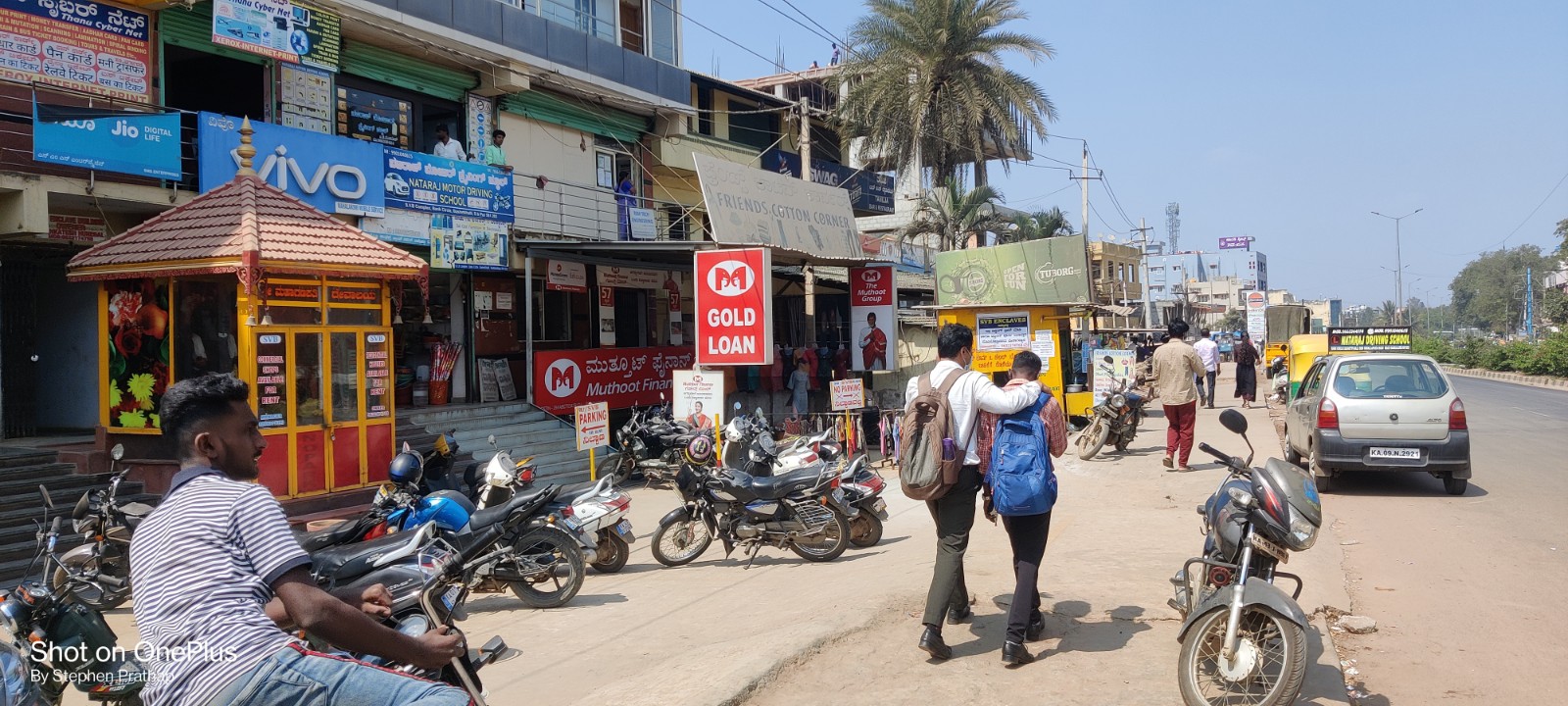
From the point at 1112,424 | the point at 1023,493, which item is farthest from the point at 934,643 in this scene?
the point at 1112,424

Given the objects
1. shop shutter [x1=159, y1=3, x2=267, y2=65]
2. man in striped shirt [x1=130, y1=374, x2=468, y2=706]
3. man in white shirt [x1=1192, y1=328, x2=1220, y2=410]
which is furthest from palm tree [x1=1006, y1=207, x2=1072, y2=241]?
man in striped shirt [x1=130, y1=374, x2=468, y2=706]

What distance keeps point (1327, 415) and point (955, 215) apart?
21.6 metres

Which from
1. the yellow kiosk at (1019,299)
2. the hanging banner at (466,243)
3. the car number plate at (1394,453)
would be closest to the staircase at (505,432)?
the hanging banner at (466,243)

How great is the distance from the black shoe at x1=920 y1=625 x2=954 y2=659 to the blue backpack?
2.36 feet

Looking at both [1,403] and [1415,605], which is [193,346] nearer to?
[1,403]

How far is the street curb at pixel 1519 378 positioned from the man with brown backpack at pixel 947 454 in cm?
3457

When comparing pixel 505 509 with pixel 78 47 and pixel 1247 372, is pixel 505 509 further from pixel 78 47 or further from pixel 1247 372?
pixel 1247 372

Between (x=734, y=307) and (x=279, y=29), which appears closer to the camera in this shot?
(x=734, y=307)

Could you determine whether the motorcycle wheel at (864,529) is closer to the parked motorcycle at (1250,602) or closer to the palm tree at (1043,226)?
the parked motorcycle at (1250,602)

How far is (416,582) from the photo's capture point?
13.7ft

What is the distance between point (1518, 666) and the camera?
5160 mm

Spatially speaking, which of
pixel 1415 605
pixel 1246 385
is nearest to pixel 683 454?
pixel 1415 605

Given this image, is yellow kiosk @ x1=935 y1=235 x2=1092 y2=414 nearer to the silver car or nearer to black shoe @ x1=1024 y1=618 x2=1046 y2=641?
the silver car

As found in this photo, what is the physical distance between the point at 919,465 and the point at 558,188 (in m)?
14.3
